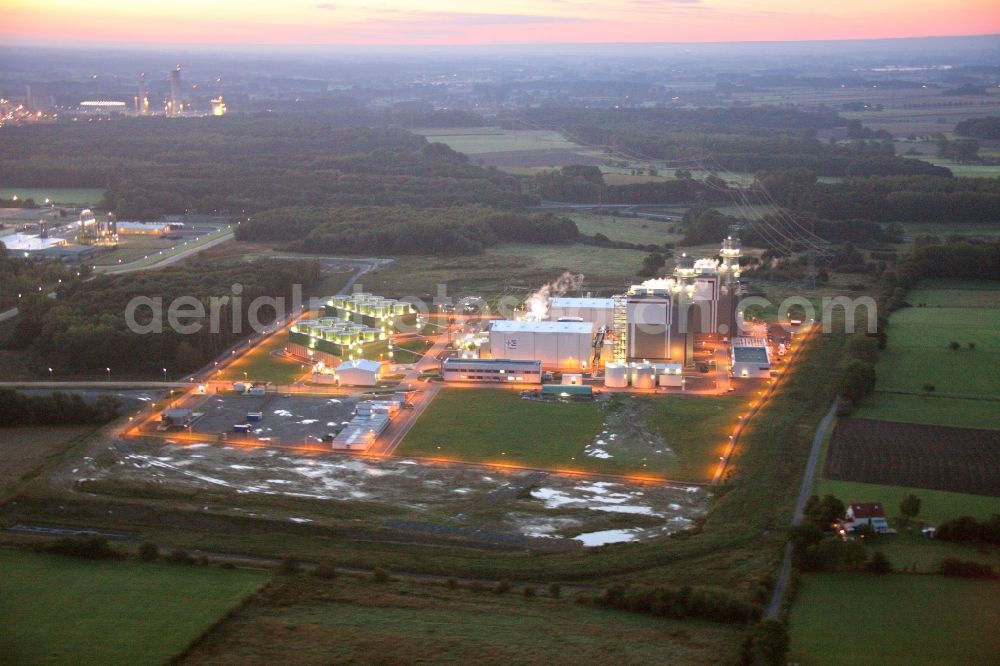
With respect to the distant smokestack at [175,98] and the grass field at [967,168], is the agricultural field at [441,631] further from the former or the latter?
the distant smokestack at [175,98]

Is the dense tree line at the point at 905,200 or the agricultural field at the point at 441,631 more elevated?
the dense tree line at the point at 905,200

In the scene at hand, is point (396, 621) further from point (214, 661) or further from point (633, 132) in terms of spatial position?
point (633, 132)

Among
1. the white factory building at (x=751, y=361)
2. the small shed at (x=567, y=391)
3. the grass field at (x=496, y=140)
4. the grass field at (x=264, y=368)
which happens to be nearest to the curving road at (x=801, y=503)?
the white factory building at (x=751, y=361)

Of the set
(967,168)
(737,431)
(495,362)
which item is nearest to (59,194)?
(495,362)

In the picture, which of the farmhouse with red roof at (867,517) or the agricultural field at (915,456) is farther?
the agricultural field at (915,456)

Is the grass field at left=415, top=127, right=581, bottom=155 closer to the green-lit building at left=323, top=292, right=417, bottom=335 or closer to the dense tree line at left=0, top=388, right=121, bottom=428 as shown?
the green-lit building at left=323, top=292, right=417, bottom=335

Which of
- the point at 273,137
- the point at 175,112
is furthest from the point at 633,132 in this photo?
the point at 175,112

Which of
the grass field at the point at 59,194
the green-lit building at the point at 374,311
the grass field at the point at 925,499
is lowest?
the grass field at the point at 925,499
